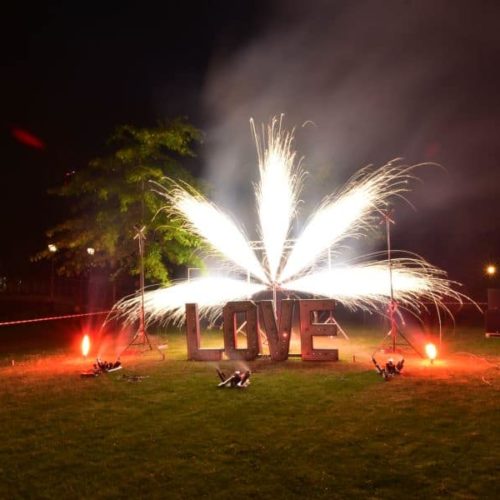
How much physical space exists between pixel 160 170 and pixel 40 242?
686 inches

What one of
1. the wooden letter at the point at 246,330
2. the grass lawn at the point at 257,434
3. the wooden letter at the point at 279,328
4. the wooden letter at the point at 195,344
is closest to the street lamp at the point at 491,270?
the grass lawn at the point at 257,434

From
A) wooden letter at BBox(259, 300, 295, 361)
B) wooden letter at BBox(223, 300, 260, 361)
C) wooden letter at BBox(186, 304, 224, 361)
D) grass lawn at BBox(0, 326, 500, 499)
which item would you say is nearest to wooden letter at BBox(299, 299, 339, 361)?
wooden letter at BBox(259, 300, 295, 361)

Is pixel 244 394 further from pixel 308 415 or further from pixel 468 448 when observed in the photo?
pixel 468 448

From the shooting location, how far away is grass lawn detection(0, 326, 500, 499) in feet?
18.9

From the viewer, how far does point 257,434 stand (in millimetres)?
7480

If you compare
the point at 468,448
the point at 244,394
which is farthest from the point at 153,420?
the point at 468,448

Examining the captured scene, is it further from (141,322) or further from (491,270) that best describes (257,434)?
(491,270)

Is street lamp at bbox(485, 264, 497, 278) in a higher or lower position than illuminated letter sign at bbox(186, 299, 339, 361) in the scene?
higher

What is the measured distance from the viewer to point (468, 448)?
264 inches

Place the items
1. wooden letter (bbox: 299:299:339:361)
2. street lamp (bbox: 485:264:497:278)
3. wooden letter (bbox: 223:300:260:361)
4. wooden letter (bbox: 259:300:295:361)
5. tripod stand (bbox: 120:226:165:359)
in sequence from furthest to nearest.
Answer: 1. street lamp (bbox: 485:264:497:278)
2. tripod stand (bbox: 120:226:165:359)
3. wooden letter (bbox: 223:300:260:361)
4. wooden letter (bbox: 259:300:295:361)
5. wooden letter (bbox: 299:299:339:361)

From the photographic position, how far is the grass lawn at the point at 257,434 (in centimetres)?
577

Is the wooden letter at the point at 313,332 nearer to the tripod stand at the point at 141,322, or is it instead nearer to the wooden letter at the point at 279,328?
the wooden letter at the point at 279,328

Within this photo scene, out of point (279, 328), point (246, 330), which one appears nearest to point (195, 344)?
point (246, 330)

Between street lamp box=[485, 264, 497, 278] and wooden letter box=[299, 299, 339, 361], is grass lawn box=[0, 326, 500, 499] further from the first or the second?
street lamp box=[485, 264, 497, 278]
